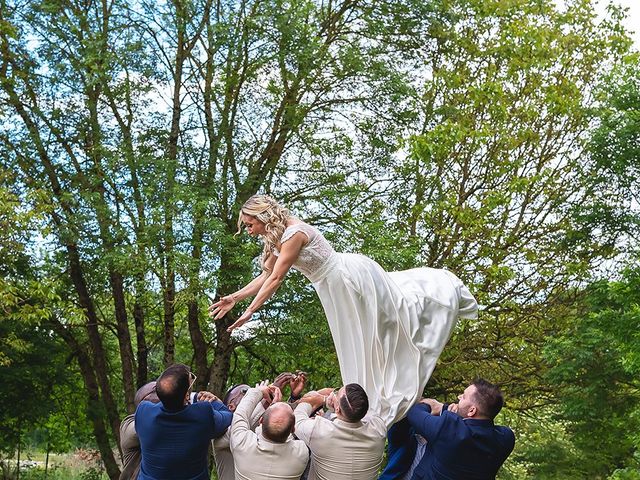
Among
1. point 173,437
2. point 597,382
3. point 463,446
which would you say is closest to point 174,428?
point 173,437

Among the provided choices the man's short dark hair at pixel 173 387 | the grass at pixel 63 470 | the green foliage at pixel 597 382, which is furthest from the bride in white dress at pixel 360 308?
the grass at pixel 63 470

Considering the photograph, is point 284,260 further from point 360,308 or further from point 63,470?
point 63,470

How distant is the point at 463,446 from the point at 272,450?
3.30 feet

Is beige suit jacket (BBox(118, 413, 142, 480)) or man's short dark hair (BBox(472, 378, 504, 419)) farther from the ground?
man's short dark hair (BBox(472, 378, 504, 419))

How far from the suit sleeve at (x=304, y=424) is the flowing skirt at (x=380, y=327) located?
39cm

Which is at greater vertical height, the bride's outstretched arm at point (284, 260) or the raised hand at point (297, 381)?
the bride's outstretched arm at point (284, 260)

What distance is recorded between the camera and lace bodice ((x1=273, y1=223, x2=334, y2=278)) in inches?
199

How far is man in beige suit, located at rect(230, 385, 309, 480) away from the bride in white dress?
0.74 metres

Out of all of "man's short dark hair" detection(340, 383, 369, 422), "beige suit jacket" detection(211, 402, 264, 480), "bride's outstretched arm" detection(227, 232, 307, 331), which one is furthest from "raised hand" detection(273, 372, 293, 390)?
"man's short dark hair" detection(340, 383, 369, 422)

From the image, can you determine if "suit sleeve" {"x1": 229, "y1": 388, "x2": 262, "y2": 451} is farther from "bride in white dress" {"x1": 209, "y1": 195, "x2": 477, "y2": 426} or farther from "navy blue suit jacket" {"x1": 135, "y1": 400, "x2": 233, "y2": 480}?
"bride in white dress" {"x1": 209, "y1": 195, "x2": 477, "y2": 426}

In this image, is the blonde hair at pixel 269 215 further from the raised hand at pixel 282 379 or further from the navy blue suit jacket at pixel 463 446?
the navy blue suit jacket at pixel 463 446

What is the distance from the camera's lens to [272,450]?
4336 millimetres

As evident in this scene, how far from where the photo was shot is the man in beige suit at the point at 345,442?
14.4 ft

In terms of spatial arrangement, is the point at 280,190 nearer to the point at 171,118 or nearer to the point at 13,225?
the point at 171,118
